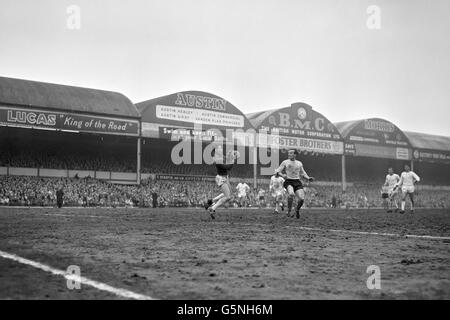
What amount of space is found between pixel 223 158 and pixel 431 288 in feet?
33.5

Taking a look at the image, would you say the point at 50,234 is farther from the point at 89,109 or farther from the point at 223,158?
the point at 89,109

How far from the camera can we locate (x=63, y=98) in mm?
33094

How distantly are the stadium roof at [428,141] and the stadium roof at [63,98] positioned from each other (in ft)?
106

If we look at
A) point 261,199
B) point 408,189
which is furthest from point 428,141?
point 408,189

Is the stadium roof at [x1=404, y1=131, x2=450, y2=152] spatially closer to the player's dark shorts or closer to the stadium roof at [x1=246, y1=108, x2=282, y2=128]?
the stadium roof at [x1=246, y1=108, x2=282, y2=128]

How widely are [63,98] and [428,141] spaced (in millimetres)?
41475

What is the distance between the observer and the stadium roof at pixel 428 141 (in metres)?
53.9

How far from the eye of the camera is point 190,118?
3681cm

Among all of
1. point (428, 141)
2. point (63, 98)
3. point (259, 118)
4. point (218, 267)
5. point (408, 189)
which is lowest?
point (218, 267)

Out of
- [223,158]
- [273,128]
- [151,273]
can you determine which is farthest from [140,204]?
[151,273]

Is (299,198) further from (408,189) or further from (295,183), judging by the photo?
(408,189)

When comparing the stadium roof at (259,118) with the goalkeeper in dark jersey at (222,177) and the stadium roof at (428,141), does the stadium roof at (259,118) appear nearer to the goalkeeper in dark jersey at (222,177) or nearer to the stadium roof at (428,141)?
the stadium roof at (428,141)

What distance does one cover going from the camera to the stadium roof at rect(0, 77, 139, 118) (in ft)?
101
